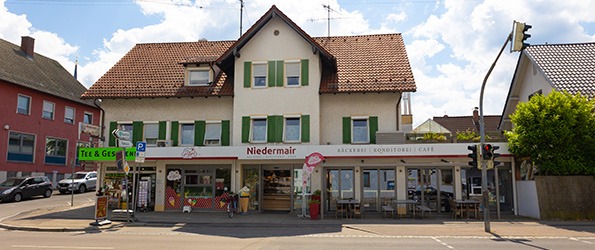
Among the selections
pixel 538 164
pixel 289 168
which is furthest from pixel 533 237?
pixel 289 168

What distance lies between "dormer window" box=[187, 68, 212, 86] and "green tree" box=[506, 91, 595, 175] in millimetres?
15416

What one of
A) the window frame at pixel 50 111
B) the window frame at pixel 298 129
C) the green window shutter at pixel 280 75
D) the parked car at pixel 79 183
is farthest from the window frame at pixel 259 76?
the window frame at pixel 50 111

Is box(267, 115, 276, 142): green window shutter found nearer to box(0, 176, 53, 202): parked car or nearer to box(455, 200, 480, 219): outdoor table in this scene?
box(455, 200, 480, 219): outdoor table

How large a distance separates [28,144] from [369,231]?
30847 millimetres

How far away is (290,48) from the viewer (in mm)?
23250

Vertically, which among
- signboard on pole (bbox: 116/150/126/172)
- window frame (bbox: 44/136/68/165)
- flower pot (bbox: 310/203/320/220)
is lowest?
flower pot (bbox: 310/203/320/220)

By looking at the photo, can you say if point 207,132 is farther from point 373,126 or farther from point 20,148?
point 20,148

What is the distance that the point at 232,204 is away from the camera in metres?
20.2

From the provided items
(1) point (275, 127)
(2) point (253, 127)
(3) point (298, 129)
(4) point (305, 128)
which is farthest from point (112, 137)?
(4) point (305, 128)

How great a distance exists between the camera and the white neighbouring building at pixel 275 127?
2141 centimetres

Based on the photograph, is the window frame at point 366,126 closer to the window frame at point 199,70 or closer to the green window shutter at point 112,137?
the window frame at point 199,70

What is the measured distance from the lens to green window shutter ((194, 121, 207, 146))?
76.9 feet

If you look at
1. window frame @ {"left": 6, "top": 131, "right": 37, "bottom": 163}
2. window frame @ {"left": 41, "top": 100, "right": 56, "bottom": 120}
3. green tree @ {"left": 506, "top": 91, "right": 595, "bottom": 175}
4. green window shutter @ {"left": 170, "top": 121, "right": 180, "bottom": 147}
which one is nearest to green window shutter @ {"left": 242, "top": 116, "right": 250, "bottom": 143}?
green window shutter @ {"left": 170, "top": 121, "right": 180, "bottom": 147}

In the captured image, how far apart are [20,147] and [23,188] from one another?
759 cm
